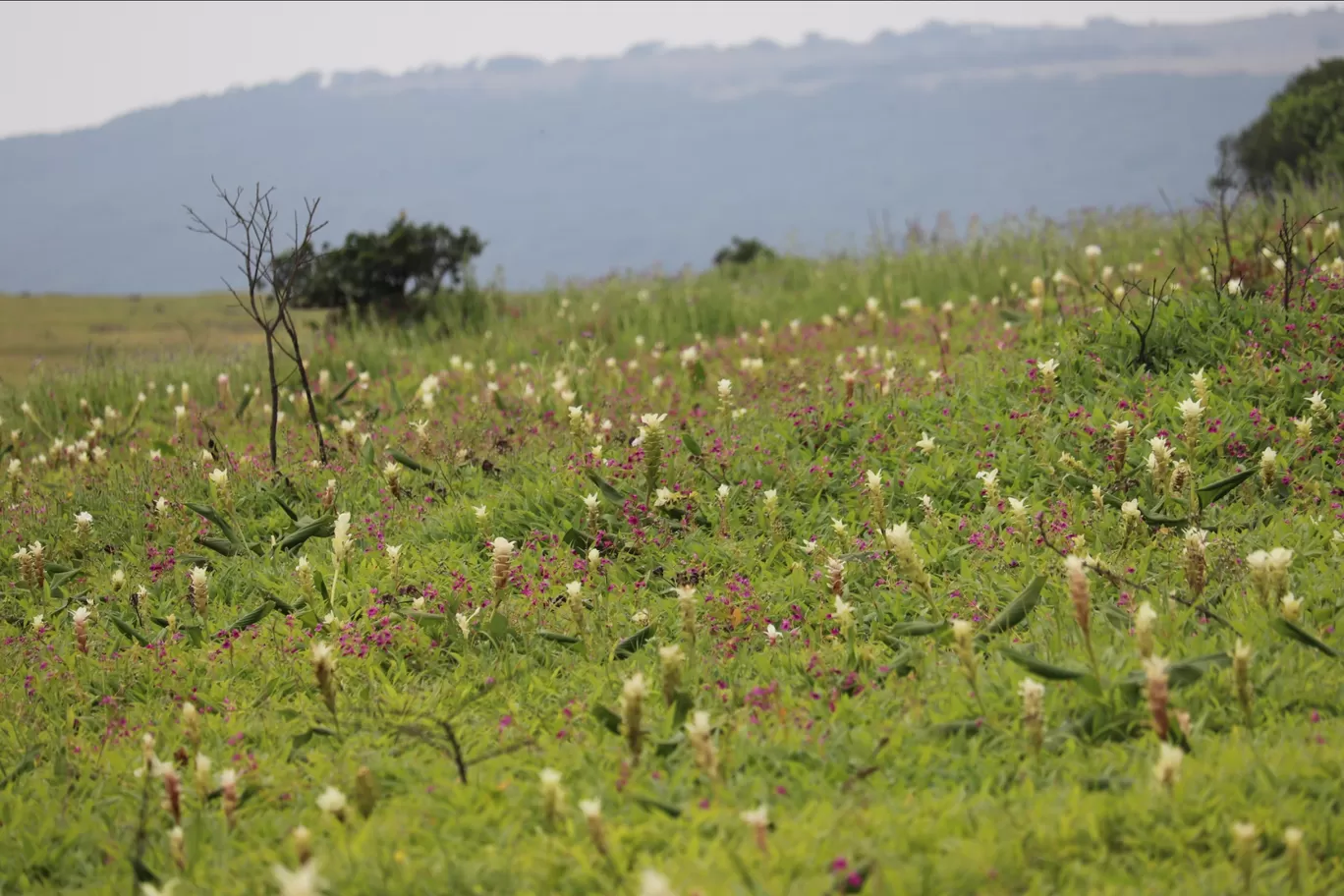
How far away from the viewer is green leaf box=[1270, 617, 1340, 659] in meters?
4.00

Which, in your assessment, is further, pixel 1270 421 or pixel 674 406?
pixel 674 406

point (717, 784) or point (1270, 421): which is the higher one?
point (1270, 421)

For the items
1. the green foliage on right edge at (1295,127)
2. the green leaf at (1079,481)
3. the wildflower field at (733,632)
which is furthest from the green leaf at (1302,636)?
the green foliage on right edge at (1295,127)

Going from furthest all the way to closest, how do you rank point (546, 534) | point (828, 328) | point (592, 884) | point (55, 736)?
point (828, 328)
point (546, 534)
point (55, 736)
point (592, 884)

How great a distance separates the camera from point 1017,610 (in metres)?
4.64

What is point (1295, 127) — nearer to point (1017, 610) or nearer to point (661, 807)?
point (1017, 610)

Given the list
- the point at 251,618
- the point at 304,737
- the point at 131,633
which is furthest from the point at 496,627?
the point at 131,633

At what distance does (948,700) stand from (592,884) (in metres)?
1.59

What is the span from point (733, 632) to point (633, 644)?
0.48 meters

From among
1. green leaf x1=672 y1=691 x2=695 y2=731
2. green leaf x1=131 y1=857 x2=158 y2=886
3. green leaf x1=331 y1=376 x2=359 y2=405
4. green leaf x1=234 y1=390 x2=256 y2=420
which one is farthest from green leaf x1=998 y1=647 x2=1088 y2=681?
green leaf x1=234 y1=390 x2=256 y2=420

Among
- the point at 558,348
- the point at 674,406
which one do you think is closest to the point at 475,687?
the point at 674,406

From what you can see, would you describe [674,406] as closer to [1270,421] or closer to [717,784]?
[1270,421]

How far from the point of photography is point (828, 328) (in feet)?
39.0

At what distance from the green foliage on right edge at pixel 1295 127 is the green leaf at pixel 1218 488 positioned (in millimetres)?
21639
